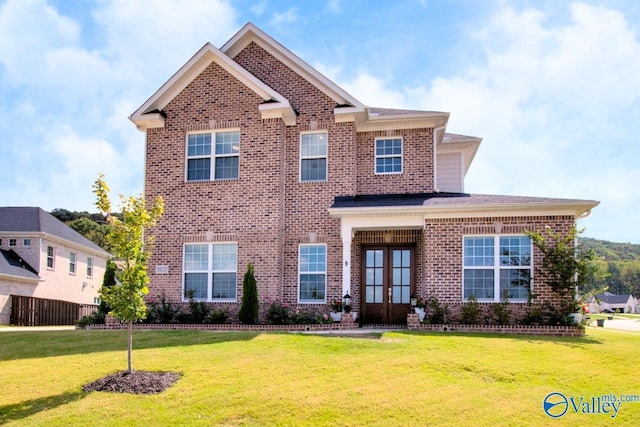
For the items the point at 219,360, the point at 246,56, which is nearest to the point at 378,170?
the point at 246,56

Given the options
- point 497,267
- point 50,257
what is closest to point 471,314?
point 497,267

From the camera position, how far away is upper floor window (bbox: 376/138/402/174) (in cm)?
1845

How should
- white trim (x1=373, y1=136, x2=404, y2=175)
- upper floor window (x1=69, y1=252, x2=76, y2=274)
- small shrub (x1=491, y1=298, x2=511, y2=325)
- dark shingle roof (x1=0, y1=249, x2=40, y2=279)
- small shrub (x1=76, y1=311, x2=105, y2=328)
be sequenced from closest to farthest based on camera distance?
small shrub (x1=491, y1=298, x2=511, y2=325) < small shrub (x1=76, y1=311, x2=105, y2=328) < white trim (x1=373, y1=136, x2=404, y2=175) < dark shingle roof (x1=0, y1=249, x2=40, y2=279) < upper floor window (x1=69, y1=252, x2=76, y2=274)

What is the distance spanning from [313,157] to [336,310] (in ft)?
15.8

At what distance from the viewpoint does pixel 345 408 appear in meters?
8.50

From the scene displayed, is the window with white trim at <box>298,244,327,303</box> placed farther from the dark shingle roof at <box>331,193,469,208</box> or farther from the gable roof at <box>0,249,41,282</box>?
the gable roof at <box>0,249,41,282</box>

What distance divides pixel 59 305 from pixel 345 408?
903 inches

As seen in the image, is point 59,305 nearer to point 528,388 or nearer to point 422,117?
point 422,117

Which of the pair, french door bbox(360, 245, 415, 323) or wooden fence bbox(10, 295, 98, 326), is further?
wooden fence bbox(10, 295, 98, 326)

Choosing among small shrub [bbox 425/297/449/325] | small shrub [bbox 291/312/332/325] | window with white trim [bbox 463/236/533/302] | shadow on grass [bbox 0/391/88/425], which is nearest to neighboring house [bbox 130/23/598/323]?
window with white trim [bbox 463/236/533/302]

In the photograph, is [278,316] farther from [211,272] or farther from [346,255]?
[211,272]

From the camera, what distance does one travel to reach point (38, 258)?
99.9 feet

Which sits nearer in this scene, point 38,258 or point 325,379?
point 325,379

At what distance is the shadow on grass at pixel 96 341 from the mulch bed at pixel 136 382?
7.40 ft
